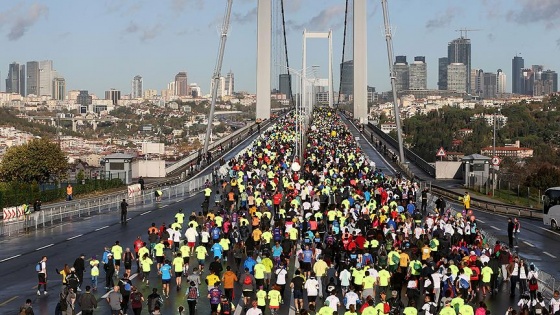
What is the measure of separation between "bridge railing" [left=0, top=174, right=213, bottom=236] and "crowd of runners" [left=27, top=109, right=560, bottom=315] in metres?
6.94

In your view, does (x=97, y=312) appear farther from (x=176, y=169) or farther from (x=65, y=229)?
(x=176, y=169)

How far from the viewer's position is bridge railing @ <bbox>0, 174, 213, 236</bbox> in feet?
138

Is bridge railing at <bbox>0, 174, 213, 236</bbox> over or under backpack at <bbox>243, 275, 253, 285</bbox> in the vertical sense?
under

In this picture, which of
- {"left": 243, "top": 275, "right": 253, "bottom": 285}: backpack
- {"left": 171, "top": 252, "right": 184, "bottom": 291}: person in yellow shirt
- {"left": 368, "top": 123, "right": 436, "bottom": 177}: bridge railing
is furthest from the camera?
{"left": 368, "top": 123, "right": 436, "bottom": 177}: bridge railing

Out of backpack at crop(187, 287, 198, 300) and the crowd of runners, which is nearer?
the crowd of runners

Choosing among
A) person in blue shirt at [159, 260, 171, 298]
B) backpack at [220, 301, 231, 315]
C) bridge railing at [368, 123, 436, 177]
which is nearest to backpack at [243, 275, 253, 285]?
backpack at [220, 301, 231, 315]

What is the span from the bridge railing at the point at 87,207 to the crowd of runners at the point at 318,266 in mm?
6938

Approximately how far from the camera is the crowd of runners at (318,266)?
71.5 ft

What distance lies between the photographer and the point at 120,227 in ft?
137

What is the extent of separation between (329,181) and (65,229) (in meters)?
11.2

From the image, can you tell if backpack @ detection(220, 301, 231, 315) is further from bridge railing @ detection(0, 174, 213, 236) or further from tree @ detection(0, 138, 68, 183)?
tree @ detection(0, 138, 68, 183)

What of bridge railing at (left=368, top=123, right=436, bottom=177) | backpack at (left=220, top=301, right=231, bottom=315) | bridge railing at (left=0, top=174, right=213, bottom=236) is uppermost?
bridge railing at (left=368, top=123, right=436, bottom=177)

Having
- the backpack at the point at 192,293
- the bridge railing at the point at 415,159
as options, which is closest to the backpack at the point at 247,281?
the backpack at the point at 192,293

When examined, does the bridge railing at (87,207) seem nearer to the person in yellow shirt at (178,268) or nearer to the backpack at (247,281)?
the person in yellow shirt at (178,268)
